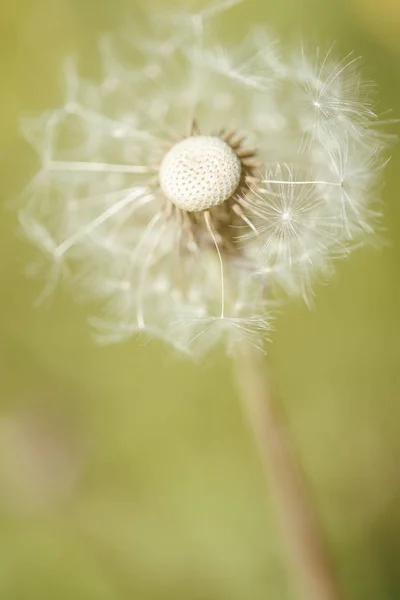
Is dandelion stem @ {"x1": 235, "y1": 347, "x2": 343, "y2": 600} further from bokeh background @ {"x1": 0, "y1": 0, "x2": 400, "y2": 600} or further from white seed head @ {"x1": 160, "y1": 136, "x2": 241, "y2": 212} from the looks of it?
white seed head @ {"x1": 160, "y1": 136, "x2": 241, "y2": 212}

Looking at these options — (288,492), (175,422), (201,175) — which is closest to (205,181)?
(201,175)

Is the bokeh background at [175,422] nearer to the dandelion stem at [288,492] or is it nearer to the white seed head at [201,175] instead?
the dandelion stem at [288,492]

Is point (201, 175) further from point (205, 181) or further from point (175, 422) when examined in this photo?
point (175, 422)

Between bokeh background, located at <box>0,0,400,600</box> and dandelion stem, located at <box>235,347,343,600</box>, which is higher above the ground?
bokeh background, located at <box>0,0,400,600</box>

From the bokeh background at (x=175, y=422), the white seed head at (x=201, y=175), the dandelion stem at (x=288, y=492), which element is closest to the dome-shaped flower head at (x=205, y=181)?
the white seed head at (x=201, y=175)

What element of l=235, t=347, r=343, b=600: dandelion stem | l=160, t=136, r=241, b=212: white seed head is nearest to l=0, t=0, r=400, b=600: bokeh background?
l=235, t=347, r=343, b=600: dandelion stem
